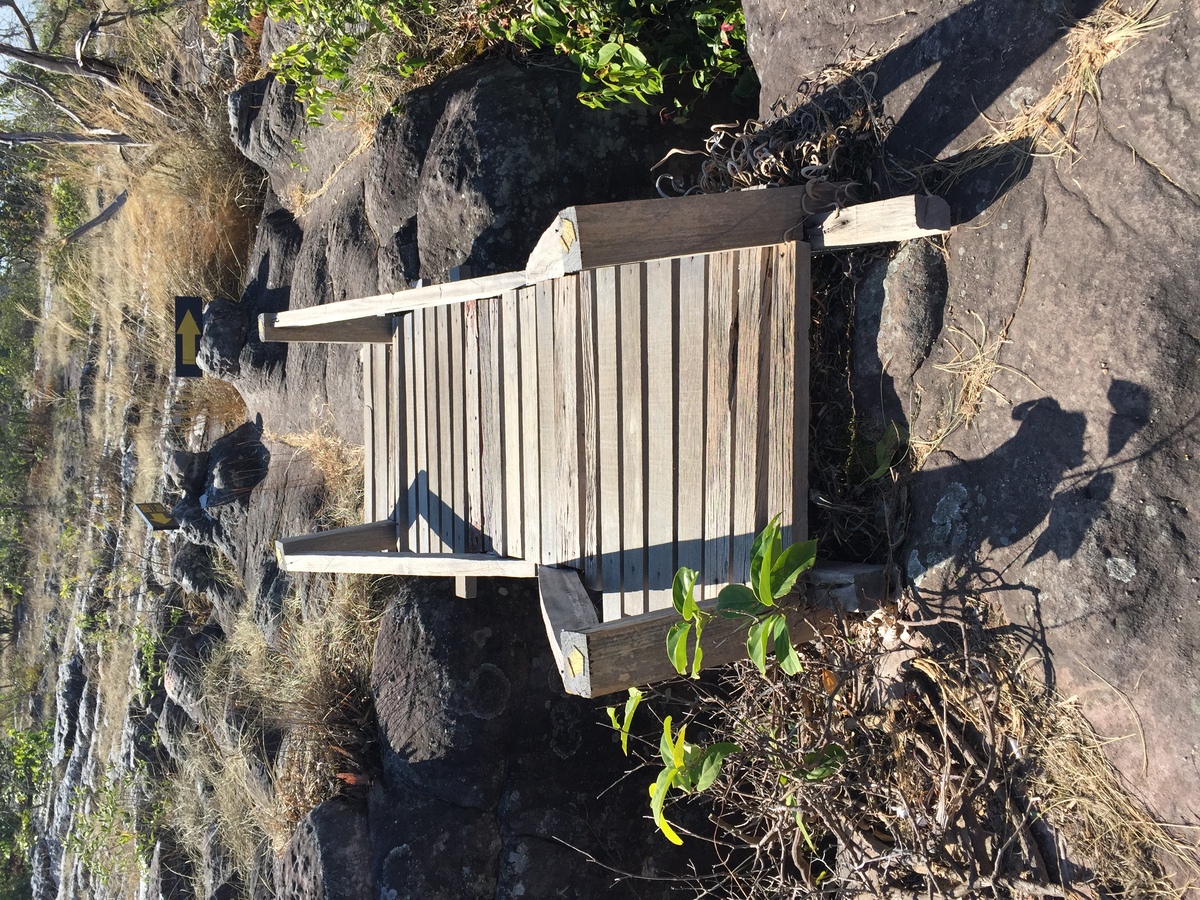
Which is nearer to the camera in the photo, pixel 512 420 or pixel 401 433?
pixel 512 420

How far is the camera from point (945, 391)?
272cm

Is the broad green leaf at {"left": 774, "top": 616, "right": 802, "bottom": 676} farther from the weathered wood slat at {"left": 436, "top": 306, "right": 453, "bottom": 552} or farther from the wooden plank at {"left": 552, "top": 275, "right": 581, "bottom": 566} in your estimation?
the weathered wood slat at {"left": 436, "top": 306, "right": 453, "bottom": 552}

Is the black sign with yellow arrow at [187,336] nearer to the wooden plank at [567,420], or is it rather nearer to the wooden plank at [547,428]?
the wooden plank at [547,428]

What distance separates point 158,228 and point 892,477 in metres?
8.08

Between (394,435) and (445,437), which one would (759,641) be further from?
(394,435)

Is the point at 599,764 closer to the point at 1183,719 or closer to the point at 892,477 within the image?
the point at 892,477

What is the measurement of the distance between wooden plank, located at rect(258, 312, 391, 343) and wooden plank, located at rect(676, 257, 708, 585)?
2452 millimetres

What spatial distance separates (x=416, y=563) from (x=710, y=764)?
7.02ft

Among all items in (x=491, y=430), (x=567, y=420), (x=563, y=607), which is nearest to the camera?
(x=563, y=607)

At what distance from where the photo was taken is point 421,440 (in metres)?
4.63

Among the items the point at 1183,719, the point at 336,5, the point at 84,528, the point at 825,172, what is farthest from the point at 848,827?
the point at 84,528

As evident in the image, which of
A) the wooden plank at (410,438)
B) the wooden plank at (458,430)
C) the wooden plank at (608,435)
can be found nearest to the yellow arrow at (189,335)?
the wooden plank at (410,438)

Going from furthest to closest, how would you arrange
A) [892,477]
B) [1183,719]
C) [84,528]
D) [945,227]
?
[84,528]
[892,477]
[945,227]
[1183,719]

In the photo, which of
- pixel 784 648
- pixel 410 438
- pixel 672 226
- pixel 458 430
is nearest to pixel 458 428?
pixel 458 430
